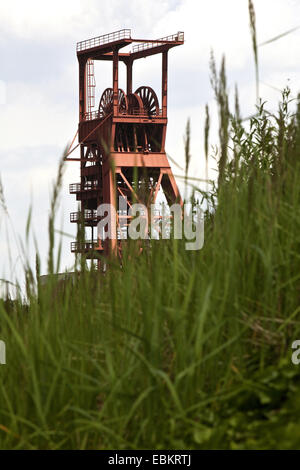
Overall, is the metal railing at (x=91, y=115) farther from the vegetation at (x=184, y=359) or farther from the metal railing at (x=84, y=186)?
the vegetation at (x=184, y=359)

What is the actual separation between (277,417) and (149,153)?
27.8m

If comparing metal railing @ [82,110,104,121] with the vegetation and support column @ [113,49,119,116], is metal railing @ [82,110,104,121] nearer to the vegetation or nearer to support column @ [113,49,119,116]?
support column @ [113,49,119,116]

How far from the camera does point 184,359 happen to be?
2.19 m

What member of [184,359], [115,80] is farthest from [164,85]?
[184,359]

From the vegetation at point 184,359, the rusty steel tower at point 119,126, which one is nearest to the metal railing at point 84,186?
the rusty steel tower at point 119,126

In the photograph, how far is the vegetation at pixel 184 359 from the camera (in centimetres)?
211

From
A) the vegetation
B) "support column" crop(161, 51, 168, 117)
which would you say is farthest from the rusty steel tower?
the vegetation

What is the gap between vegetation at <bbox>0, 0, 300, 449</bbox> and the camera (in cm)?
211

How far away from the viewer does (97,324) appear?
2643 millimetres

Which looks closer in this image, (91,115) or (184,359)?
(184,359)

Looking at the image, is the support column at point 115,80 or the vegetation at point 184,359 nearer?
the vegetation at point 184,359

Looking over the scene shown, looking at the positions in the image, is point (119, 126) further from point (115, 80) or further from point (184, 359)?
point (184, 359)

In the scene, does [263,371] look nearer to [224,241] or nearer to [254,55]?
[224,241]

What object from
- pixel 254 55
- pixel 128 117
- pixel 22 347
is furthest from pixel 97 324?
pixel 128 117
